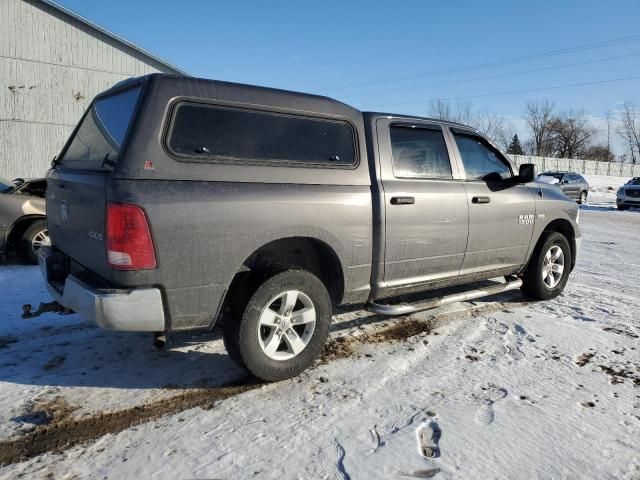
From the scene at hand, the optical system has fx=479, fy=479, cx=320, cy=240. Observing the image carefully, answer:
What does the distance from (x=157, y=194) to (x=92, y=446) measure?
4.66 ft

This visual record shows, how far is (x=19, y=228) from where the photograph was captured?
7059 mm

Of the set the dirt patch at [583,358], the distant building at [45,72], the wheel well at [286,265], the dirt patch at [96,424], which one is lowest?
the dirt patch at [96,424]

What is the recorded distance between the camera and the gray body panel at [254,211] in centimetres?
286

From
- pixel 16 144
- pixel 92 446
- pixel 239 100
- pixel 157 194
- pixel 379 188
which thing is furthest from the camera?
pixel 16 144

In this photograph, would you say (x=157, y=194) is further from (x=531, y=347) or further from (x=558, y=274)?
(x=558, y=274)

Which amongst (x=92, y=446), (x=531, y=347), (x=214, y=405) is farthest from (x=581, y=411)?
(x=92, y=446)

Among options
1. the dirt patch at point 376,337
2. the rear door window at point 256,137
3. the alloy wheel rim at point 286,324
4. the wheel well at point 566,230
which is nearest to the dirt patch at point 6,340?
Result: the alloy wheel rim at point 286,324

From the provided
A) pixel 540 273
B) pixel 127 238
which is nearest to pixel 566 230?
pixel 540 273

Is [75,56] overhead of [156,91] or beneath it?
overhead

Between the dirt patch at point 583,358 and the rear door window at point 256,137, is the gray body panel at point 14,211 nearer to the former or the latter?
the rear door window at point 256,137

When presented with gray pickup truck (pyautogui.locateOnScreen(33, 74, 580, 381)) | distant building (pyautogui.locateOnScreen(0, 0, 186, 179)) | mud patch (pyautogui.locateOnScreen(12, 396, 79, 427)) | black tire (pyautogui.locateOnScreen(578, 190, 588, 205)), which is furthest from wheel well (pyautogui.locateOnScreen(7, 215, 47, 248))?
black tire (pyautogui.locateOnScreen(578, 190, 588, 205))

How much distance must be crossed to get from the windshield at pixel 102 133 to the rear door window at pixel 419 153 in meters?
2.08

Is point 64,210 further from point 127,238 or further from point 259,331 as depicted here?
point 259,331

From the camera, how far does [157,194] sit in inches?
110
